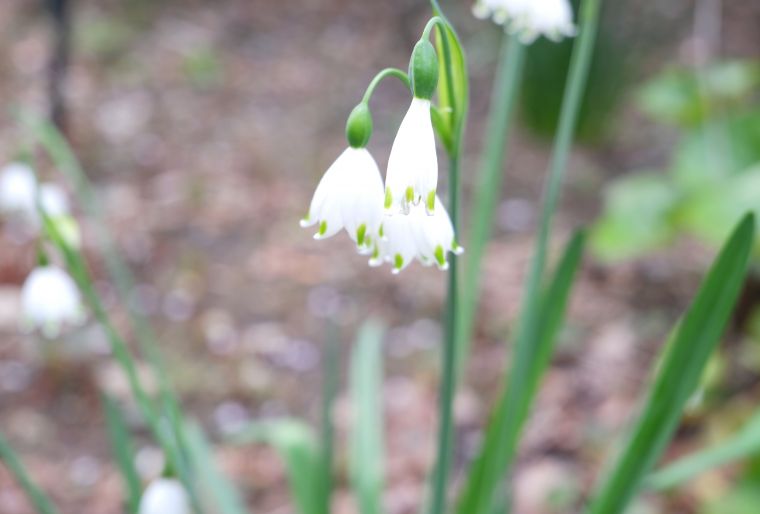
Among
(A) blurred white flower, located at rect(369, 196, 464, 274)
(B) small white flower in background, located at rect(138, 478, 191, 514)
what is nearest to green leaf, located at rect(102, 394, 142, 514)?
(B) small white flower in background, located at rect(138, 478, 191, 514)

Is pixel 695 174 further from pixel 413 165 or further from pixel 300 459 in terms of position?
pixel 413 165

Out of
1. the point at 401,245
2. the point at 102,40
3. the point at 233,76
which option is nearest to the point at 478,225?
the point at 401,245

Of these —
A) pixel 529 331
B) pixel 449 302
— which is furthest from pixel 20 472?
pixel 529 331

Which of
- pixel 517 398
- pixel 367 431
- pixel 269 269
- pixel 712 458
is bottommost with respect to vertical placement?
pixel 712 458

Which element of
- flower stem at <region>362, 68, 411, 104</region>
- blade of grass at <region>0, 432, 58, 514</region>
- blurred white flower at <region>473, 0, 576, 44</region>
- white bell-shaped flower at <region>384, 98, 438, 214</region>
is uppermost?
blurred white flower at <region>473, 0, 576, 44</region>

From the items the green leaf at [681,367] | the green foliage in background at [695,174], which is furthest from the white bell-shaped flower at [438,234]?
the green foliage in background at [695,174]

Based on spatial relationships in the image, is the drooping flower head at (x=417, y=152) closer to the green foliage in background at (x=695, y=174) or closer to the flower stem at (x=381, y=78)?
the flower stem at (x=381, y=78)

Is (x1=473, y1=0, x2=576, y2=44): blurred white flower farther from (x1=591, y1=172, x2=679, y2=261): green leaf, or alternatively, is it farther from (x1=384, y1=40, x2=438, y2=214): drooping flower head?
(x1=591, y1=172, x2=679, y2=261): green leaf

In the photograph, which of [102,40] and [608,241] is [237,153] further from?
[608,241]
